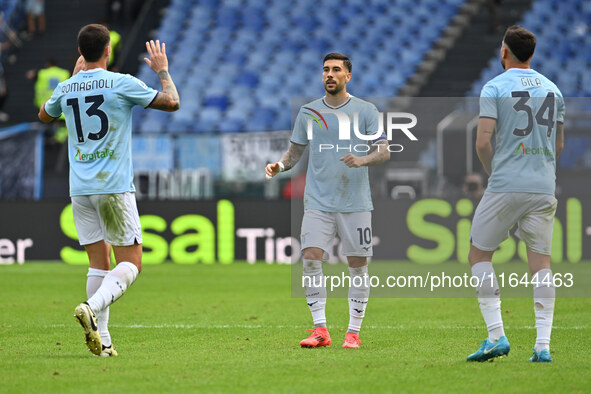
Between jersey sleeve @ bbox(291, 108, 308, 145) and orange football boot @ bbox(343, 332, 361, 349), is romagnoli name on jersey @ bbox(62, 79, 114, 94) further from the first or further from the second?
orange football boot @ bbox(343, 332, 361, 349)

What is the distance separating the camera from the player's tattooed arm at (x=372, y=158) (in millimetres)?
7426

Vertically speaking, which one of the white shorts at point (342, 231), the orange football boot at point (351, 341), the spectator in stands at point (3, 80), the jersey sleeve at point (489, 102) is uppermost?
the spectator in stands at point (3, 80)

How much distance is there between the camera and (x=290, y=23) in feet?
78.3

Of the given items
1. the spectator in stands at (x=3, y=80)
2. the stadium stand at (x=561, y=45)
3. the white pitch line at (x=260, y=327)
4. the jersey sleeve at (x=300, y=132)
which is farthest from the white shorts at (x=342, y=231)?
the spectator in stands at (x=3, y=80)

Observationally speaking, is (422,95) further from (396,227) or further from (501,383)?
(501,383)

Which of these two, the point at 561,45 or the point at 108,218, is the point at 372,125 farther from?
the point at 561,45

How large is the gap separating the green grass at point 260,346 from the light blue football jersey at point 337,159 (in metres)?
1.10

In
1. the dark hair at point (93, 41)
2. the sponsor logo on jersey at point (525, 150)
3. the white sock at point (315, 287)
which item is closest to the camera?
the sponsor logo on jersey at point (525, 150)

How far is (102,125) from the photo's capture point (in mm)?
6812

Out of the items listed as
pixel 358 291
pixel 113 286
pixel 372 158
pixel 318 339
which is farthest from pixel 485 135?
pixel 113 286

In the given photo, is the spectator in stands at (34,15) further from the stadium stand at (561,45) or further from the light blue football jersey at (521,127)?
the light blue football jersey at (521,127)

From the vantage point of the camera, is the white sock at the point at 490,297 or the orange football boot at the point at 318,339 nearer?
the white sock at the point at 490,297

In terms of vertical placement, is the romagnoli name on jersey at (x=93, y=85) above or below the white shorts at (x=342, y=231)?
above

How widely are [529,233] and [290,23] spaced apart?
58.7ft
